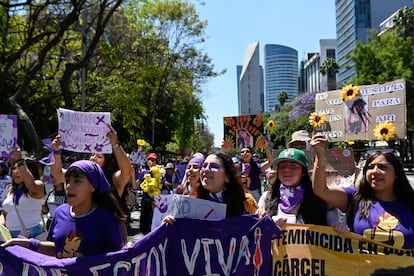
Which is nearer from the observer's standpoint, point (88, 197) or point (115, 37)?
point (88, 197)

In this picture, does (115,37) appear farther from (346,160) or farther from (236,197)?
(236,197)

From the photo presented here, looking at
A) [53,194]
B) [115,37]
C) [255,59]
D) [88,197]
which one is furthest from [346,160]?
[255,59]

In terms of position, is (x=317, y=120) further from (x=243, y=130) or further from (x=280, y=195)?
(x=243, y=130)

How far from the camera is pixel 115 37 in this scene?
962 inches

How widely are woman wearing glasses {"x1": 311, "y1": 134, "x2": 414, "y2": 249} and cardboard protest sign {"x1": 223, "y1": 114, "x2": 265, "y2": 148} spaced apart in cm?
953

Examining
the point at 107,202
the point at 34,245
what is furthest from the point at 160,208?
the point at 34,245

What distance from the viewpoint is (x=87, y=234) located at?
3.12 meters

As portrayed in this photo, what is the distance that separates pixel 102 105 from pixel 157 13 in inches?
A: 320

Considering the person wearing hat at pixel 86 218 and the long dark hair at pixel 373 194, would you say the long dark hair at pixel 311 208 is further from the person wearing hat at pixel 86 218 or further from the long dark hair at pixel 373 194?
the person wearing hat at pixel 86 218

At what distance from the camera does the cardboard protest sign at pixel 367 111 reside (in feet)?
21.4

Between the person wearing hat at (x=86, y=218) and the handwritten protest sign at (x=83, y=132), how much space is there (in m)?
2.51

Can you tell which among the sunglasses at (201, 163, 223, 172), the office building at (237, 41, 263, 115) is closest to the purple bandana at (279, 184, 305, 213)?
the sunglasses at (201, 163, 223, 172)

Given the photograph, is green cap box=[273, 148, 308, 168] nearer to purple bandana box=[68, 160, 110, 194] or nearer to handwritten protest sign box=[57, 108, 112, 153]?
purple bandana box=[68, 160, 110, 194]

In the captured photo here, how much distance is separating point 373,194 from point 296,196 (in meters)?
0.57
